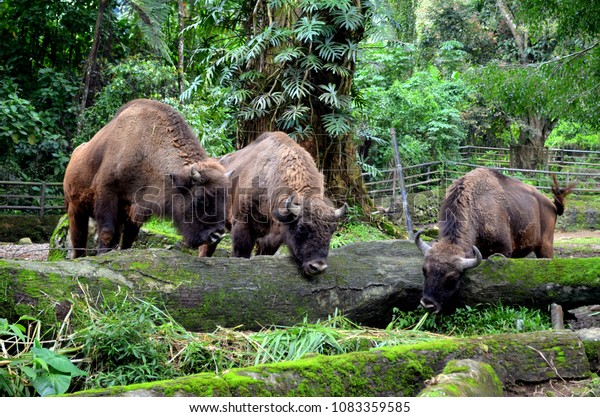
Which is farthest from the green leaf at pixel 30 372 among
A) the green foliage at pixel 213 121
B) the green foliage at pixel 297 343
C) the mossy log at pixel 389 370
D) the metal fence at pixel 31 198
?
the metal fence at pixel 31 198

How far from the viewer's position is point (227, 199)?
29.6 ft

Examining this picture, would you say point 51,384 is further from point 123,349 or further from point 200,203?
point 200,203

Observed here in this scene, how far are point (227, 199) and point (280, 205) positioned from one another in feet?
2.88

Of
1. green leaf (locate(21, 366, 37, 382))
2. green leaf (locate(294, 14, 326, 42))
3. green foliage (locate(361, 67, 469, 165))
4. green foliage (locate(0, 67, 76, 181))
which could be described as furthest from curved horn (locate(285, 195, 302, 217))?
green foliage (locate(361, 67, 469, 165))

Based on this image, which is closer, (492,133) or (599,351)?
(599,351)

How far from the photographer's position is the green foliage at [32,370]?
4516 mm

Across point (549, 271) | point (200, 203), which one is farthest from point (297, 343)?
point (549, 271)

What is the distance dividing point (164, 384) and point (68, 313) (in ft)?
6.04

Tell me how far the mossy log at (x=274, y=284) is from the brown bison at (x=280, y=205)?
1.18ft

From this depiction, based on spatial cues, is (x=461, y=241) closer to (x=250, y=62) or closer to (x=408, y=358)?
(x=408, y=358)

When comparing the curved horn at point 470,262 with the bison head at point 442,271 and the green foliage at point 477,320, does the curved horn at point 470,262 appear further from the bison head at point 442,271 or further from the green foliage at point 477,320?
the green foliage at point 477,320

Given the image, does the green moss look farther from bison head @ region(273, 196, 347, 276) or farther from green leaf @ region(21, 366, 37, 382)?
green leaf @ region(21, 366, 37, 382)

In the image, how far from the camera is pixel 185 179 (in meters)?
8.81
